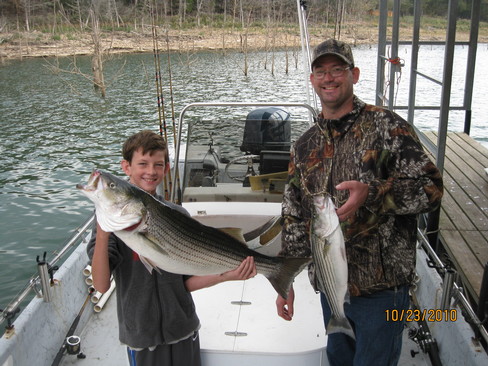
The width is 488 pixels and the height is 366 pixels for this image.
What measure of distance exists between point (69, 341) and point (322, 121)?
8.68 feet

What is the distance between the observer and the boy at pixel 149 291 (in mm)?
2400

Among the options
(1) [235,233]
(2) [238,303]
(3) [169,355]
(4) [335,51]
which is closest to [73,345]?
(2) [238,303]

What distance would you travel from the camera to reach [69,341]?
12.3ft

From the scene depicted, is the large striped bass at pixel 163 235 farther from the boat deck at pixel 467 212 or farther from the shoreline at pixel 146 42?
the shoreline at pixel 146 42

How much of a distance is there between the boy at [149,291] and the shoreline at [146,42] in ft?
122

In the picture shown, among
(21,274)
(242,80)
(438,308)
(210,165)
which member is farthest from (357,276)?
(242,80)

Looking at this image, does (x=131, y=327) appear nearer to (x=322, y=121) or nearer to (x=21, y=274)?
(x=322, y=121)

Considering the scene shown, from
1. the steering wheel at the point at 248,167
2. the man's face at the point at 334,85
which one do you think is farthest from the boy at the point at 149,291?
the steering wheel at the point at 248,167

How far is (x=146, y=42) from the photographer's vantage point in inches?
1822

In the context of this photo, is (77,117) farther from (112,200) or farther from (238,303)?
(112,200)

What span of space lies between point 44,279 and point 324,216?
2421 millimetres

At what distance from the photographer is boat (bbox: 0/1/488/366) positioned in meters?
3.16

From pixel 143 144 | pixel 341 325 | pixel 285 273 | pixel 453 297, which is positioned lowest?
pixel 453 297

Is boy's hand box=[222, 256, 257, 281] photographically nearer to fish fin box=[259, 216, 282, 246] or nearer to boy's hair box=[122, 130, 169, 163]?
boy's hair box=[122, 130, 169, 163]
